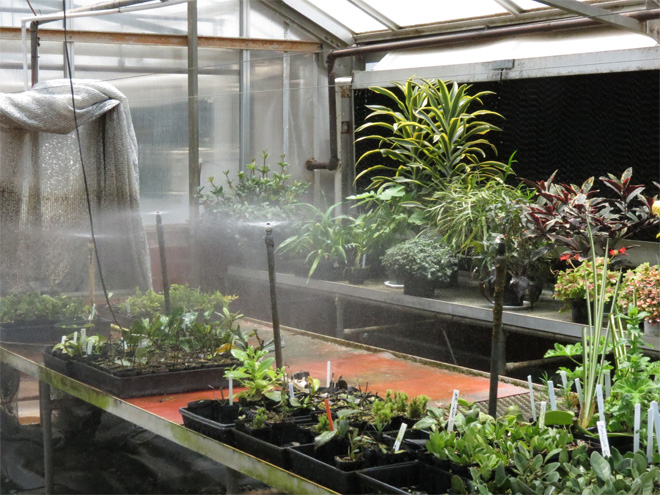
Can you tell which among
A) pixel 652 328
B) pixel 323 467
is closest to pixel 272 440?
pixel 323 467

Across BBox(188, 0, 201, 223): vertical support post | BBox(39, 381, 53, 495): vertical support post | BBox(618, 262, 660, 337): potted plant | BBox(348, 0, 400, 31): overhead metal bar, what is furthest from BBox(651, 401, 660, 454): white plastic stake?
BBox(39, 381, 53, 495): vertical support post

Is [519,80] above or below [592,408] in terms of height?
above

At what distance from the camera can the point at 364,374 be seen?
1885 millimetres

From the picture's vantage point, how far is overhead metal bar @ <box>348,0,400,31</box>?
1.52 m

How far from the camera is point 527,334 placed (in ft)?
5.05

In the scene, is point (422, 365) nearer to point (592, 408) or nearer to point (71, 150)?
point (592, 408)

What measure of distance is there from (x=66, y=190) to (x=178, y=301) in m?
0.56

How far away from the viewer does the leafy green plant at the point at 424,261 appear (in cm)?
160

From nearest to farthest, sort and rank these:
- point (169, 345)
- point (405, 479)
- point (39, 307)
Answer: point (405, 479) → point (169, 345) → point (39, 307)

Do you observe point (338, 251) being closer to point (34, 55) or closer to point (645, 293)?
point (645, 293)

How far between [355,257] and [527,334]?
45cm

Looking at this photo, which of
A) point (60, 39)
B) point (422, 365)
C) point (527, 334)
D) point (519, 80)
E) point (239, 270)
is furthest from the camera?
point (60, 39)

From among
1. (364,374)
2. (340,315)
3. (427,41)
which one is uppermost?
(427,41)

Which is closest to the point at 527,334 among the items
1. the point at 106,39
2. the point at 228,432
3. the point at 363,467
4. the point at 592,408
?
the point at 592,408
